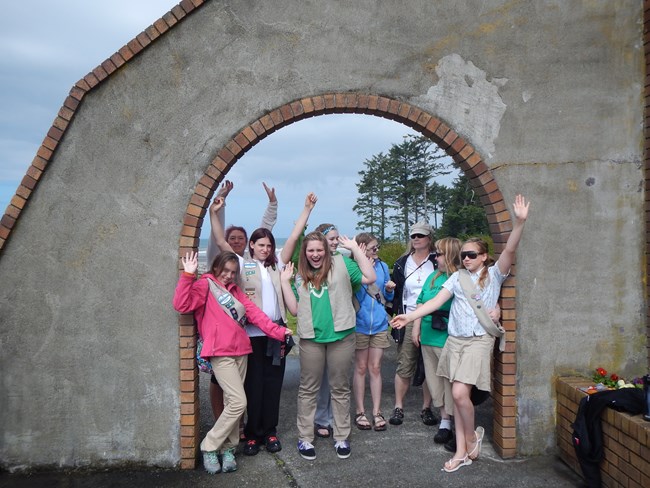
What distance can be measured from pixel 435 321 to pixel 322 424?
1501 mm

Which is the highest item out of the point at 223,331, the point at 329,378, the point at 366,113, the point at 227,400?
the point at 366,113

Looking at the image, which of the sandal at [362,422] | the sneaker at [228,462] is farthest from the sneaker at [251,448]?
the sandal at [362,422]

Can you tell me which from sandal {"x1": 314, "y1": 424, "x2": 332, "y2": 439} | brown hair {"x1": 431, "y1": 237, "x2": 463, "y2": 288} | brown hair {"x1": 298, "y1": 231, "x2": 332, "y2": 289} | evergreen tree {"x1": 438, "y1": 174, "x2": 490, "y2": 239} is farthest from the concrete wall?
evergreen tree {"x1": 438, "y1": 174, "x2": 490, "y2": 239}

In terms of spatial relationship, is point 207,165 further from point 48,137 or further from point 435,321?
point 435,321

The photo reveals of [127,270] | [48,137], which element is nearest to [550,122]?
[127,270]

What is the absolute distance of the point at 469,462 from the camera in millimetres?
4496

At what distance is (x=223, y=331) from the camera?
4332 millimetres

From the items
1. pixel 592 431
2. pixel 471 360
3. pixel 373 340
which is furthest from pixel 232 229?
pixel 592 431

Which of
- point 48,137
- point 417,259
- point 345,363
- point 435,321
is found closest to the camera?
point 48,137

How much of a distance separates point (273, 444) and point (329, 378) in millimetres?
794

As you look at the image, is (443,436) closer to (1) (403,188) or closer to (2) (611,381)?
(2) (611,381)

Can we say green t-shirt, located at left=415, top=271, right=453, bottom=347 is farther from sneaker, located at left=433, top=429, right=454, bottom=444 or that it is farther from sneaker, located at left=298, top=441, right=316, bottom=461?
sneaker, located at left=298, top=441, right=316, bottom=461

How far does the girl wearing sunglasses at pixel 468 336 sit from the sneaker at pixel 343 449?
2.79 feet

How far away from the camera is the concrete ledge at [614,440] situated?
3.55 m
